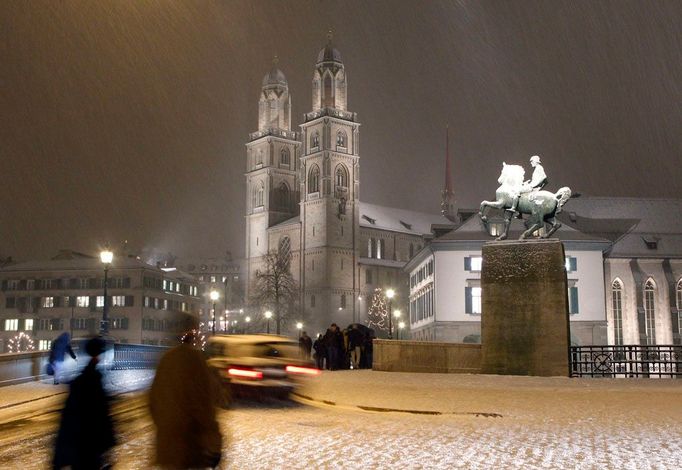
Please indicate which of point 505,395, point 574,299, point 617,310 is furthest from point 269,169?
point 505,395

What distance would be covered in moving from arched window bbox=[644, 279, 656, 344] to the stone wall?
44.2m

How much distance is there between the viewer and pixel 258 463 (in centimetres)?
1003

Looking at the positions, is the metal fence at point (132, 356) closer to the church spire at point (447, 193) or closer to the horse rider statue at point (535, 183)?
the horse rider statue at point (535, 183)

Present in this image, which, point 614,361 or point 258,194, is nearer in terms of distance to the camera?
point 614,361

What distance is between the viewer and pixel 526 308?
26.4m

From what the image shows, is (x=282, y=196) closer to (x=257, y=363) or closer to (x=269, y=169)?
(x=269, y=169)

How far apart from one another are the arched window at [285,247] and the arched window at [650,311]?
179ft

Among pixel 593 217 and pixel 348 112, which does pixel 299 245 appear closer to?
pixel 348 112

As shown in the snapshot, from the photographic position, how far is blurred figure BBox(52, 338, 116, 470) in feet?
22.6

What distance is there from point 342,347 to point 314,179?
284 feet

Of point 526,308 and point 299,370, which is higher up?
point 526,308

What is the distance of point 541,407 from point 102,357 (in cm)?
1174

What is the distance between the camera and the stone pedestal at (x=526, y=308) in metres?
26.2

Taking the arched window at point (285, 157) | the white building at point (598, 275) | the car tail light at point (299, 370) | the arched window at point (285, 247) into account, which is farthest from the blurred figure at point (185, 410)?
the arched window at point (285, 157)
